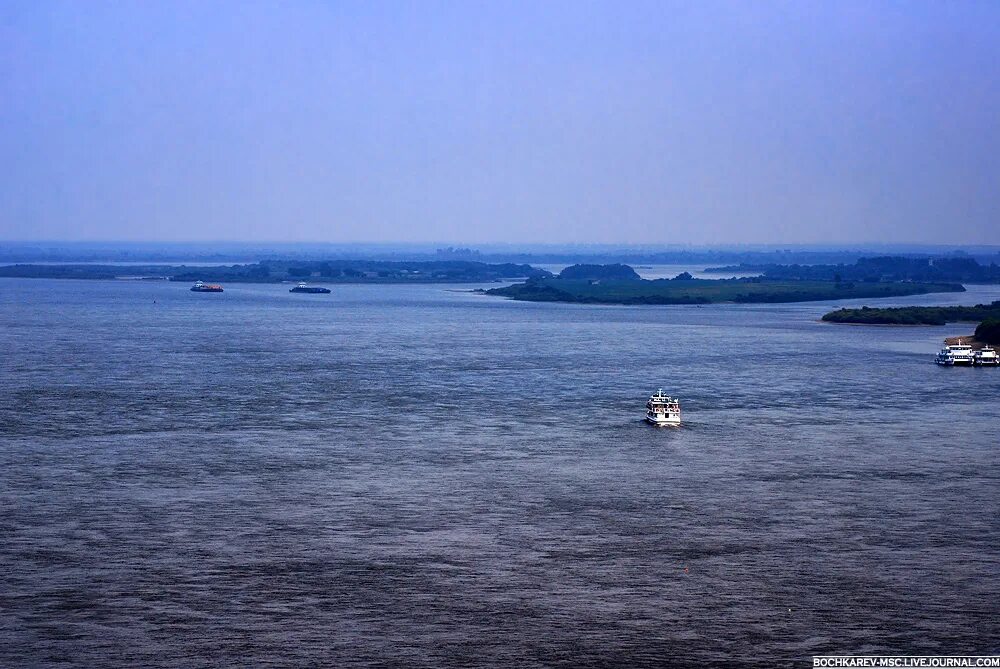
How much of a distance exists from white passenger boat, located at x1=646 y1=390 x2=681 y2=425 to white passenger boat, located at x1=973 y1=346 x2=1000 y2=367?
17.8 meters

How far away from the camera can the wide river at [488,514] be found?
42.8ft

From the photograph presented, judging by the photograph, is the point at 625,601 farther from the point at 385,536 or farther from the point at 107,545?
the point at 107,545

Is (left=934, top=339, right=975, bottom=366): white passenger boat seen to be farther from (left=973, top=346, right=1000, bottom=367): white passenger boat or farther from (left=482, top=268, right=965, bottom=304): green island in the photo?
(left=482, top=268, right=965, bottom=304): green island

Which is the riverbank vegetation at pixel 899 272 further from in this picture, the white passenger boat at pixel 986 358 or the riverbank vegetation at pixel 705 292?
the white passenger boat at pixel 986 358

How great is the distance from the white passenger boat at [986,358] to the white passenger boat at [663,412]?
A: 17844 mm

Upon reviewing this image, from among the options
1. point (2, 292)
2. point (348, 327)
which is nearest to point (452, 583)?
point (348, 327)

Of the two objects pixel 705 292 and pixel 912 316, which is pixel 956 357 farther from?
pixel 705 292

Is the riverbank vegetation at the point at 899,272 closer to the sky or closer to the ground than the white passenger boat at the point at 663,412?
closer to the sky

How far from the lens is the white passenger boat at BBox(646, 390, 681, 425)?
85.1 ft

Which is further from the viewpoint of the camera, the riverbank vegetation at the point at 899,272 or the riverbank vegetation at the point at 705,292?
the riverbank vegetation at the point at 899,272

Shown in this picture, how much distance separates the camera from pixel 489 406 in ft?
94.2

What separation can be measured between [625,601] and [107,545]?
6.51 m

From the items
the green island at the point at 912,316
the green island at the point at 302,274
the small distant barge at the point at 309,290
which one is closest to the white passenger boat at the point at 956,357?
the green island at the point at 912,316

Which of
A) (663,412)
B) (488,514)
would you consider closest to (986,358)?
(663,412)
